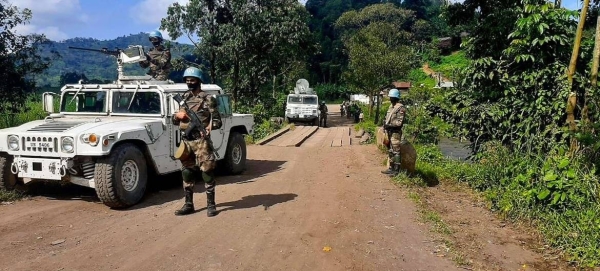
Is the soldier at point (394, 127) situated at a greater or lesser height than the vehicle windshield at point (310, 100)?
lesser

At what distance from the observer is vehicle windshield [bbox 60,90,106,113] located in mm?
7312

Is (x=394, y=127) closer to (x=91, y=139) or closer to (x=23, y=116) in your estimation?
(x=91, y=139)

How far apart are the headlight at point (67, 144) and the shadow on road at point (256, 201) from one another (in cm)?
171

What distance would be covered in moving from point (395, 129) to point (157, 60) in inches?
174

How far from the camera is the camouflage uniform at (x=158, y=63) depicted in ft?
28.2

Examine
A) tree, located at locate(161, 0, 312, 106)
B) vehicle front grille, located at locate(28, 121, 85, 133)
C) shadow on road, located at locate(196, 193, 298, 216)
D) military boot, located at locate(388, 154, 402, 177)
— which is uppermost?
tree, located at locate(161, 0, 312, 106)

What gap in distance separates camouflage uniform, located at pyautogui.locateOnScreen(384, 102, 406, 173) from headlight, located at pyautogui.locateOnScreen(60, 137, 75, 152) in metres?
4.87

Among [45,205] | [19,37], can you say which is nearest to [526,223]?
[45,205]

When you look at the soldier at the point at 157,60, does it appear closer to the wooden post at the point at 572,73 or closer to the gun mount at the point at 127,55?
the gun mount at the point at 127,55

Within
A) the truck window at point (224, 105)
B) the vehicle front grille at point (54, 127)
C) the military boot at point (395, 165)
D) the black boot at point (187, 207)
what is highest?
the truck window at point (224, 105)

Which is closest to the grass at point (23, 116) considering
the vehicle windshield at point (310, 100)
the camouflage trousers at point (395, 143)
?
the camouflage trousers at point (395, 143)

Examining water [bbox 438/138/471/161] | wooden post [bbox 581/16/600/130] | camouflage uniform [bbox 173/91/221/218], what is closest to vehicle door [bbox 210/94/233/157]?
camouflage uniform [bbox 173/91/221/218]

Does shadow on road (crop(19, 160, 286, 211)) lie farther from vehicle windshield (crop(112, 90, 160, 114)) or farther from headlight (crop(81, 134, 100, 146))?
vehicle windshield (crop(112, 90, 160, 114))

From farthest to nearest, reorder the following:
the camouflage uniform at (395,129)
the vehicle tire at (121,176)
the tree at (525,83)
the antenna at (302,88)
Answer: the antenna at (302,88), the camouflage uniform at (395,129), the tree at (525,83), the vehicle tire at (121,176)
